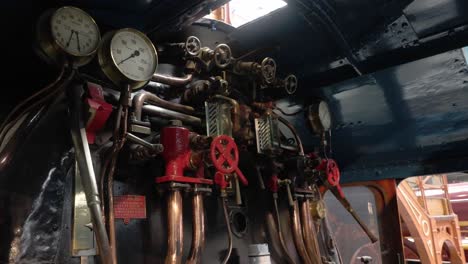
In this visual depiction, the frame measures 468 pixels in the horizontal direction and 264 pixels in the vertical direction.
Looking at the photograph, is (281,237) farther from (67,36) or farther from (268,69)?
(67,36)

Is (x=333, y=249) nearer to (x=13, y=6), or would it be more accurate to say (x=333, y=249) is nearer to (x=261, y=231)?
(x=261, y=231)

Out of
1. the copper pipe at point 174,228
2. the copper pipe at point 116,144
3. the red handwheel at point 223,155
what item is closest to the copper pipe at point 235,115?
the red handwheel at point 223,155

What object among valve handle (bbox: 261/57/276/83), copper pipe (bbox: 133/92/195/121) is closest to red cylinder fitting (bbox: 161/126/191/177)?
copper pipe (bbox: 133/92/195/121)

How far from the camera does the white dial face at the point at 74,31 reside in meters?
1.13

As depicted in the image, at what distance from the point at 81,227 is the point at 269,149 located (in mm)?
962

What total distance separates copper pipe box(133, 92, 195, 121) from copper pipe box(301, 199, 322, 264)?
2.93 feet

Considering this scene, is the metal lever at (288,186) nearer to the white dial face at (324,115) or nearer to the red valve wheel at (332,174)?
the red valve wheel at (332,174)

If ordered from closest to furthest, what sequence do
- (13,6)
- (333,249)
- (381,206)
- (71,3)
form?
(13,6), (71,3), (333,249), (381,206)

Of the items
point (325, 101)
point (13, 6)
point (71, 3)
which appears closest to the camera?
point (13, 6)

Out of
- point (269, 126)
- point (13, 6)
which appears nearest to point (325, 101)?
point (269, 126)

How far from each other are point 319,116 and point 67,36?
1393 millimetres

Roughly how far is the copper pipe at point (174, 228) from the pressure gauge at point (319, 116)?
1018 mm

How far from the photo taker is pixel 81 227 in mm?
1176

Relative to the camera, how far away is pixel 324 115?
2199 millimetres
